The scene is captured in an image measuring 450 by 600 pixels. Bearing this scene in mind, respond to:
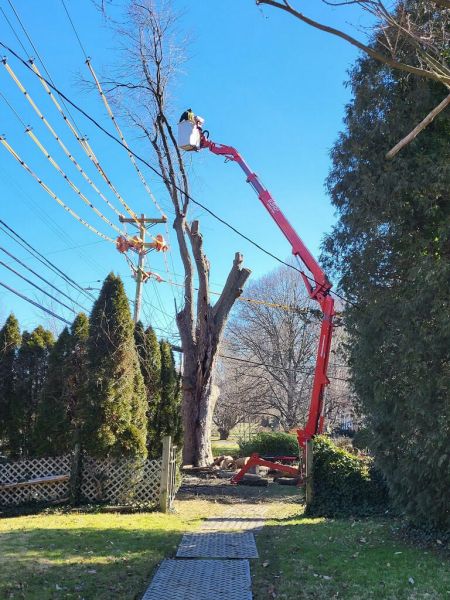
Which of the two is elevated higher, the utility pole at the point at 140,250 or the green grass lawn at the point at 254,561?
the utility pole at the point at 140,250

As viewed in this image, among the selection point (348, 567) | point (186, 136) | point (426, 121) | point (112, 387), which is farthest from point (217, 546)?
point (186, 136)

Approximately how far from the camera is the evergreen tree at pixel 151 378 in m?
13.3

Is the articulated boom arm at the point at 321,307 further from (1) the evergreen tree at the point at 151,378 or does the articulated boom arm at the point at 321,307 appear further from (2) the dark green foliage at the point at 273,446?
(2) the dark green foliage at the point at 273,446

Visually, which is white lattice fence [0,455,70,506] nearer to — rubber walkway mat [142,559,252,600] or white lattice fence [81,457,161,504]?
white lattice fence [81,457,161,504]

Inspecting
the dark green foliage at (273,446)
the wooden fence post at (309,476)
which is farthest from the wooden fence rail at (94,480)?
the dark green foliage at (273,446)

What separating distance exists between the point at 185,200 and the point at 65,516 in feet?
38.4

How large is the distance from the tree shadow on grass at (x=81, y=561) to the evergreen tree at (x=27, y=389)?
4.18m

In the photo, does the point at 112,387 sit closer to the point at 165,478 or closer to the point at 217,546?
the point at 165,478

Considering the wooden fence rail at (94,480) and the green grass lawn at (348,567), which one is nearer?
the green grass lawn at (348,567)

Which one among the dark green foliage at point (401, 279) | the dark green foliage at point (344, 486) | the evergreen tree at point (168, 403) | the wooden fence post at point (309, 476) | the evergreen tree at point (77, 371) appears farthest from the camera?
the evergreen tree at point (168, 403)

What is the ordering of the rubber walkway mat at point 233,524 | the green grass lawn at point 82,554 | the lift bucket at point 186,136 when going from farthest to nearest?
the lift bucket at point 186,136 < the rubber walkway mat at point 233,524 < the green grass lawn at point 82,554

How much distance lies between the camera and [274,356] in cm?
3328

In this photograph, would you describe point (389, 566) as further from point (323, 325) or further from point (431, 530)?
point (323, 325)

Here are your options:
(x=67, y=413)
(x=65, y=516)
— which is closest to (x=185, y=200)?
(x=67, y=413)
